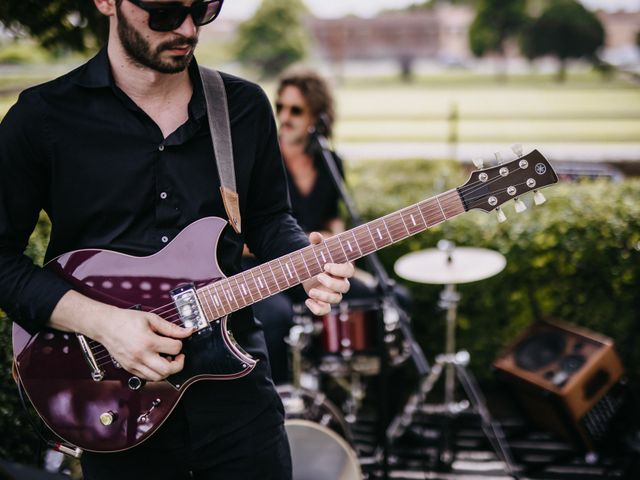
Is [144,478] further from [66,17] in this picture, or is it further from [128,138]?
[66,17]

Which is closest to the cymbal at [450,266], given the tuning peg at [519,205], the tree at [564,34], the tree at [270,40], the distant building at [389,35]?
the tuning peg at [519,205]

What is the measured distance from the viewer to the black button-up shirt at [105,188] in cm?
176

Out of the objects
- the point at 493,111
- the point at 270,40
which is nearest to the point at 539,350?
the point at 493,111

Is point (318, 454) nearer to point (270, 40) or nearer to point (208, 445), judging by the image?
point (208, 445)

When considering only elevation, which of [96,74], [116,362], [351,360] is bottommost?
[351,360]

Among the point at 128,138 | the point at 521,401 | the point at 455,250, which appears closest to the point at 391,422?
the point at 521,401

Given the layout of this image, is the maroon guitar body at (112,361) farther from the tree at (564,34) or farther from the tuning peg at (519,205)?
the tree at (564,34)

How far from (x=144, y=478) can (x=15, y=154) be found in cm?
94

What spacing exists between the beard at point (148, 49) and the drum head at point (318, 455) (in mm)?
1837

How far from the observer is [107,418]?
71.7 inches

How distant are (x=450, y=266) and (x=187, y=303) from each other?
7.00 feet

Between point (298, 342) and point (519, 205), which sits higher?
point (519, 205)

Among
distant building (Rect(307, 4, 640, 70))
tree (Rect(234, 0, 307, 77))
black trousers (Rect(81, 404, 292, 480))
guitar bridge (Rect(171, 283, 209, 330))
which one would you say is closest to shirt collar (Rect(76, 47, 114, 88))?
guitar bridge (Rect(171, 283, 209, 330))

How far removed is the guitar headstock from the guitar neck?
0.05m
